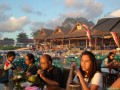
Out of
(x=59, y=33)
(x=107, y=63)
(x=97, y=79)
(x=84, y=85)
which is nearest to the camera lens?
(x=84, y=85)

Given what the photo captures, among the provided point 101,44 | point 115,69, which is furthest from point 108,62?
point 101,44

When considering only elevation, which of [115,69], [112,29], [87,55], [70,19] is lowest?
[115,69]

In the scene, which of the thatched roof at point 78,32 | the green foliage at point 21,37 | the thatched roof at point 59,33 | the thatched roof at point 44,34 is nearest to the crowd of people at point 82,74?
the thatched roof at point 78,32

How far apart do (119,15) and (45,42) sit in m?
41.8

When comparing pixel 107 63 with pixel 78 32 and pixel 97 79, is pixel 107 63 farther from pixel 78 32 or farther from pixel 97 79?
pixel 78 32

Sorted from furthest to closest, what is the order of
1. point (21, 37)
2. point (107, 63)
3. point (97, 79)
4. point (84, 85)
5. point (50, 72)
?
1. point (21, 37)
2. point (107, 63)
3. point (50, 72)
4. point (97, 79)
5. point (84, 85)

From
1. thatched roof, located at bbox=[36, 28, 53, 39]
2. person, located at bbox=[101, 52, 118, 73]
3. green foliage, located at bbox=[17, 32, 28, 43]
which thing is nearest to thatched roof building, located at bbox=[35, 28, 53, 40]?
thatched roof, located at bbox=[36, 28, 53, 39]

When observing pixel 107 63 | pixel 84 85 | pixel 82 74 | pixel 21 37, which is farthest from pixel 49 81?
pixel 21 37

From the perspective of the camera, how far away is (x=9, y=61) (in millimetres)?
4652

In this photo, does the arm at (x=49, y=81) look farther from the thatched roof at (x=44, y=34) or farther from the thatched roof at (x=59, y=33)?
the thatched roof at (x=44, y=34)

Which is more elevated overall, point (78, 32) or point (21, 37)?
point (21, 37)

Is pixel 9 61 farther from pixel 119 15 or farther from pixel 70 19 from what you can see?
pixel 70 19

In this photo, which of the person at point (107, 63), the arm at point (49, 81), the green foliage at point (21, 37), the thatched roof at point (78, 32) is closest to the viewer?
the arm at point (49, 81)

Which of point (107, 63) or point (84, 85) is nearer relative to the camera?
point (84, 85)
